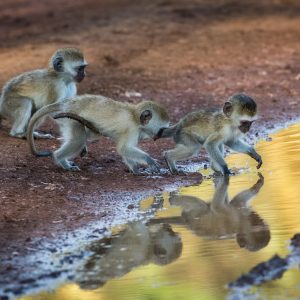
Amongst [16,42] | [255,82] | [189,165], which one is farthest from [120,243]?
[16,42]

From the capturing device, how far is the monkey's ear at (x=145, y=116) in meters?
10.2

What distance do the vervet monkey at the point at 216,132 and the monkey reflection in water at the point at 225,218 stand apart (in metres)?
0.56

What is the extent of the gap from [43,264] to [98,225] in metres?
1.20

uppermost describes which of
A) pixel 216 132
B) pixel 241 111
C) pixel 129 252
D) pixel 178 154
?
Result: pixel 241 111

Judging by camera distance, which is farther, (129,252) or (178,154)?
(178,154)

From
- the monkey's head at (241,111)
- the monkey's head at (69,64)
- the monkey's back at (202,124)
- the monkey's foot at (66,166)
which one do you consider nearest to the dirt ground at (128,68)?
the monkey's foot at (66,166)

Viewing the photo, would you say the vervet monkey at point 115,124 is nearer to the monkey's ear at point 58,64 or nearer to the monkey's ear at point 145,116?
the monkey's ear at point 145,116

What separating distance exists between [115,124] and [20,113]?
218cm

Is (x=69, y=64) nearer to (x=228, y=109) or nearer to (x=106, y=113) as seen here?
(x=106, y=113)

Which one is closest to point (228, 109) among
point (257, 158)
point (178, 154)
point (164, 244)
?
point (257, 158)

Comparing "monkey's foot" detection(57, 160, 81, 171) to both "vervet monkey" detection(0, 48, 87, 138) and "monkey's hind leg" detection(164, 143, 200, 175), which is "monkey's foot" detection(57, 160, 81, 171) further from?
"vervet monkey" detection(0, 48, 87, 138)

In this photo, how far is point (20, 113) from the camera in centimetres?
1216

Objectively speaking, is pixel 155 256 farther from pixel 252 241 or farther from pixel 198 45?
pixel 198 45

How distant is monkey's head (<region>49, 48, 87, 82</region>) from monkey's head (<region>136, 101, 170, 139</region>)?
6.27 ft
